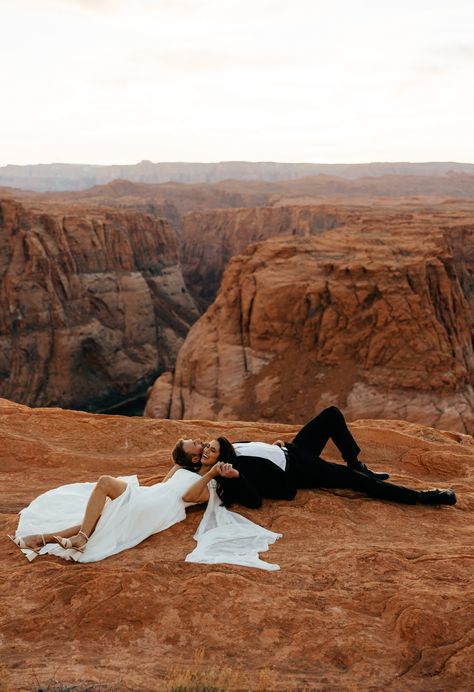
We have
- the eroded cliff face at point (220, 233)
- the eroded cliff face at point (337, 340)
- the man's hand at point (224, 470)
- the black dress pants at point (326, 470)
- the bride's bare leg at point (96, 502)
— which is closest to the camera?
the bride's bare leg at point (96, 502)

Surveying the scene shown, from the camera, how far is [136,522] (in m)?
5.13

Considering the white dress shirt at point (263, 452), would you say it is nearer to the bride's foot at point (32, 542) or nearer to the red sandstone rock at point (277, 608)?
the red sandstone rock at point (277, 608)

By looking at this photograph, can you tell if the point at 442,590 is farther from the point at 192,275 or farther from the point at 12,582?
the point at 192,275

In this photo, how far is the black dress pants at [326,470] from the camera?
5875 mm

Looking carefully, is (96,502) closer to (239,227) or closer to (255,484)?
(255,484)

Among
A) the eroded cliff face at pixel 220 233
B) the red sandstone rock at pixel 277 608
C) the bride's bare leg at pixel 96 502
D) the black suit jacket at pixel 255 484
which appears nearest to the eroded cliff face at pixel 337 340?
the black suit jacket at pixel 255 484

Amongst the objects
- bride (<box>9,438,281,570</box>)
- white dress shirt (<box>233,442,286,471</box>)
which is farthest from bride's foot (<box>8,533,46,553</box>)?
white dress shirt (<box>233,442,286,471</box>)

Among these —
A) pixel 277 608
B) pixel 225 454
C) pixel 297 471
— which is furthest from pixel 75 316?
pixel 277 608

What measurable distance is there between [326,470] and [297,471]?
0.29 metres

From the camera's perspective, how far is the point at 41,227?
117 ft

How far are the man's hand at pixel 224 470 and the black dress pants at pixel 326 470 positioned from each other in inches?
28.6

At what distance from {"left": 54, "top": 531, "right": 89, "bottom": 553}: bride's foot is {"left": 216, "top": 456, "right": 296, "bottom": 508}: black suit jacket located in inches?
46.2

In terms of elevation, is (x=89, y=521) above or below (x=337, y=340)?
above

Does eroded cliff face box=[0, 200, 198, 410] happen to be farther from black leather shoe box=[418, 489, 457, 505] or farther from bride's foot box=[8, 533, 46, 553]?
black leather shoe box=[418, 489, 457, 505]
